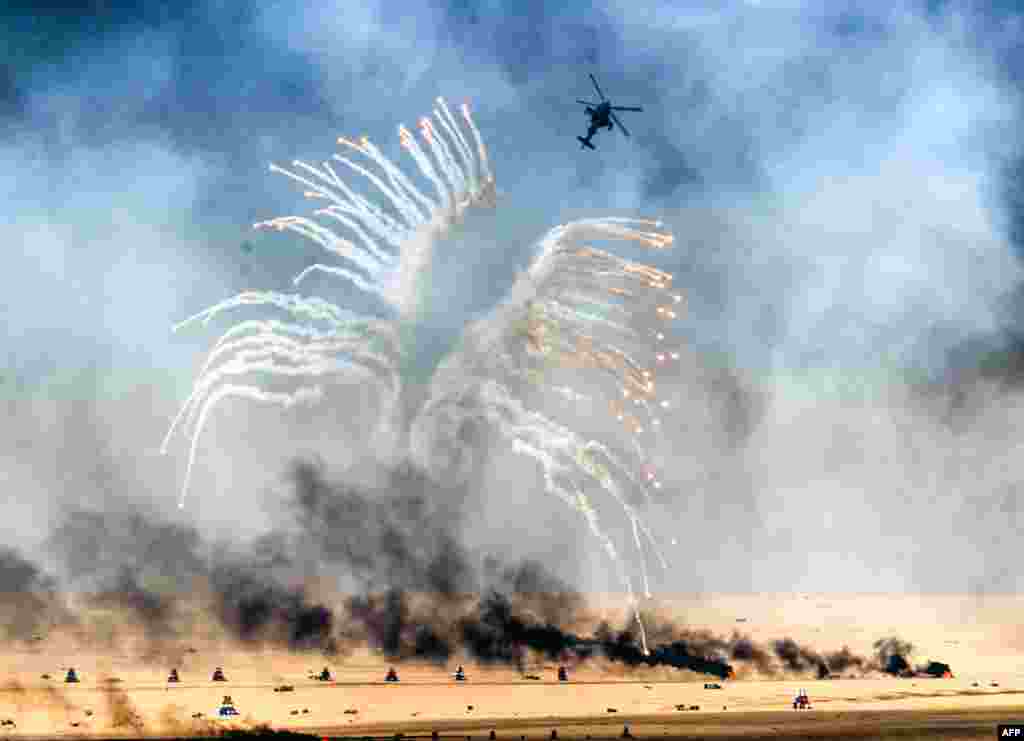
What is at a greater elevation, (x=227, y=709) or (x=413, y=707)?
(x=413, y=707)

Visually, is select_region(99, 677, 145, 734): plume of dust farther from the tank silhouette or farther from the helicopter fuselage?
the helicopter fuselage

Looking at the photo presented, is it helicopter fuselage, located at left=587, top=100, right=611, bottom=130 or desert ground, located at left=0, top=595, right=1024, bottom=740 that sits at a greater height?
helicopter fuselage, located at left=587, top=100, right=611, bottom=130

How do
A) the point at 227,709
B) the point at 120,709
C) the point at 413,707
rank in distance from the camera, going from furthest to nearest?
the point at 413,707 → the point at 227,709 → the point at 120,709

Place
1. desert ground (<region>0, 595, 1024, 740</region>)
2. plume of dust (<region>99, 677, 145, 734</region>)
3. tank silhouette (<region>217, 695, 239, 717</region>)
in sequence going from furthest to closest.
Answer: tank silhouette (<region>217, 695, 239, 717</region>) < desert ground (<region>0, 595, 1024, 740</region>) < plume of dust (<region>99, 677, 145, 734</region>)

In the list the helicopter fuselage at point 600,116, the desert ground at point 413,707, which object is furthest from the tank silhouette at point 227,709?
the helicopter fuselage at point 600,116

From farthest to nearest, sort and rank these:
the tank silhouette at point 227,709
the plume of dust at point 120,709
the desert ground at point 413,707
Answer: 1. the tank silhouette at point 227,709
2. the desert ground at point 413,707
3. the plume of dust at point 120,709

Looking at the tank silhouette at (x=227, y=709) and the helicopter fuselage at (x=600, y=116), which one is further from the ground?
the helicopter fuselage at (x=600, y=116)

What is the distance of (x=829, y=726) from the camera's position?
17825 centimetres

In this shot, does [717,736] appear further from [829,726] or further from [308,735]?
[308,735]

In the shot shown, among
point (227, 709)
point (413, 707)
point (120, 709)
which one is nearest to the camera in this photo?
point (120, 709)

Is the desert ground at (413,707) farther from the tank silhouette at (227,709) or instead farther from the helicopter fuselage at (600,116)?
the helicopter fuselage at (600,116)

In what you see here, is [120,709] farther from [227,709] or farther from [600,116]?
[600,116]

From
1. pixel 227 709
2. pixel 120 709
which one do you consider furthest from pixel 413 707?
pixel 120 709

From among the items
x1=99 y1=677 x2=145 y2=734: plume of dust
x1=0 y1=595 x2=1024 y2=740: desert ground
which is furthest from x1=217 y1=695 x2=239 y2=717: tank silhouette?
x1=99 y1=677 x2=145 y2=734: plume of dust
